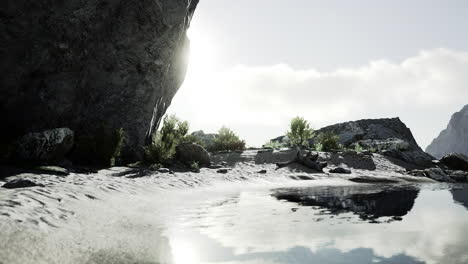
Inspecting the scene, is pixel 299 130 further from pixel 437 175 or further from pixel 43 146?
pixel 43 146

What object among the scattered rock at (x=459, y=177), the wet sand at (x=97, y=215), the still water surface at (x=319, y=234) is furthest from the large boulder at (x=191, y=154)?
the scattered rock at (x=459, y=177)

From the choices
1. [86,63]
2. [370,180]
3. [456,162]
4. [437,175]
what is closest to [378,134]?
[456,162]

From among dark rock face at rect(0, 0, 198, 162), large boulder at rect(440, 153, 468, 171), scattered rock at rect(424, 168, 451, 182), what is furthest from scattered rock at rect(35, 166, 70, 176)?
large boulder at rect(440, 153, 468, 171)

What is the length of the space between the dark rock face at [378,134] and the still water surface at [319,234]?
22632 millimetres

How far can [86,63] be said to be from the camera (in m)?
13.8

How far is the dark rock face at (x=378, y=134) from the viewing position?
31.1 m

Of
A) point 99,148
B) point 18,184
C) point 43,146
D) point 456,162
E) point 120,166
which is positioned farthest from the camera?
point 456,162

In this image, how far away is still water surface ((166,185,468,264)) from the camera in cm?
422

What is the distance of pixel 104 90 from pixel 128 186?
6.13 meters

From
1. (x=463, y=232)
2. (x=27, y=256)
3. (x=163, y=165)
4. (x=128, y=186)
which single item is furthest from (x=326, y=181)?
(x=27, y=256)

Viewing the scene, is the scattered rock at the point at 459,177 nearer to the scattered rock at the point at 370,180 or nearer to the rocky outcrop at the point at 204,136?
the scattered rock at the point at 370,180

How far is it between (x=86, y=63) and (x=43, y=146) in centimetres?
430

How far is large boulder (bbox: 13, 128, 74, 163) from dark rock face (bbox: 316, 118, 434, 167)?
24553 mm

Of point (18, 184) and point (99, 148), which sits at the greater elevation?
point (99, 148)
